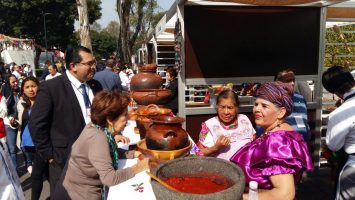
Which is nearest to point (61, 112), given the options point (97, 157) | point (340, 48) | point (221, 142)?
point (97, 157)

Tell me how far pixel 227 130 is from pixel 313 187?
244cm

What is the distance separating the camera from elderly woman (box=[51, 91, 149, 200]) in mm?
1880

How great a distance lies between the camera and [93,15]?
36594 mm

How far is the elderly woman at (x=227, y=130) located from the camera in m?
2.63

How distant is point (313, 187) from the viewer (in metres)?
4.34

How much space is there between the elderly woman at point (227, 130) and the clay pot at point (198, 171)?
3.13ft

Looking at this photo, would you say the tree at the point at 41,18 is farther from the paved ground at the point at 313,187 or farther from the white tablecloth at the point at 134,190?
the white tablecloth at the point at 134,190

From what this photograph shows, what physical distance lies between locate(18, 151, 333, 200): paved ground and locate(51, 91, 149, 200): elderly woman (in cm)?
252

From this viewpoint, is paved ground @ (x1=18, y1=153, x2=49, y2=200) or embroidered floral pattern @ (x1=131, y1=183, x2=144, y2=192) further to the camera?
paved ground @ (x1=18, y1=153, x2=49, y2=200)

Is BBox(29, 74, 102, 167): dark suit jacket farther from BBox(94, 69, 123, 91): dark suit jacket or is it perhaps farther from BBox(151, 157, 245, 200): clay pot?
BBox(94, 69, 123, 91): dark suit jacket

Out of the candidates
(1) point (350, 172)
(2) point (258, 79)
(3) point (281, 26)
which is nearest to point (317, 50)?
(3) point (281, 26)

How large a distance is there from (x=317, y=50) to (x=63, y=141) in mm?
3712

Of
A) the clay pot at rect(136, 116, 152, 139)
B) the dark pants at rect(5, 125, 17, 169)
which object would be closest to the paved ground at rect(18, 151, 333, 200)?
the dark pants at rect(5, 125, 17, 169)

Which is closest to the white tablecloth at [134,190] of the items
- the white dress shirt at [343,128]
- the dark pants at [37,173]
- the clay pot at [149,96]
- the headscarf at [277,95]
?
the headscarf at [277,95]
